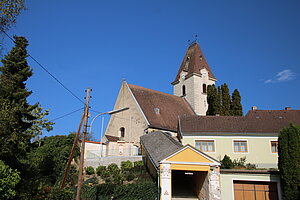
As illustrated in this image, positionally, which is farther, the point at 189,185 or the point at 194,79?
the point at 194,79

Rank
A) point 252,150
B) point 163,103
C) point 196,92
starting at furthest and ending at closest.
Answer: point 196,92
point 163,103
point 252,150

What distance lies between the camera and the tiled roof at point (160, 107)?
Answer: 31.6 meters

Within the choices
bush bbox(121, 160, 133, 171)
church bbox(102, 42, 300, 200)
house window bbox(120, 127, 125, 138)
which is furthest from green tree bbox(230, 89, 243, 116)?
bush bbox(121, 160, 133, 171)

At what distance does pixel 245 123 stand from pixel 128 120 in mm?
14160

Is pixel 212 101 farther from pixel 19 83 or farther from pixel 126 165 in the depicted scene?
pixel 19 83

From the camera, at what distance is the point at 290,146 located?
52.2 feet

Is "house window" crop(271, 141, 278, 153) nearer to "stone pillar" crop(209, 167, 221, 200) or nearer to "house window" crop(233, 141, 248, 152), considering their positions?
"house window" crop(233, 141, 248, 152)

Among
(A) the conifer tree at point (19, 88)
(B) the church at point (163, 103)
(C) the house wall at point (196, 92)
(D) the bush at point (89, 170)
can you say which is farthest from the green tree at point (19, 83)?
(C) the house wall at point (196, 92)

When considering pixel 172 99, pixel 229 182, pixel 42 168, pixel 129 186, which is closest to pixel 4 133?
pixel 129 186

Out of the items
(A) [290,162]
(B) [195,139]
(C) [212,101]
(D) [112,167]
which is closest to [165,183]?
(A) [290,162]

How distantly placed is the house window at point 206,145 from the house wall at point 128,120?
7471 millimetres

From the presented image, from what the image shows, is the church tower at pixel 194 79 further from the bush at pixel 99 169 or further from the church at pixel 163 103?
the bush at pixel 99 169

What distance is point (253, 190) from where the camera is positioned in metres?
17.1

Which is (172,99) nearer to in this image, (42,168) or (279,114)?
(279,114)
